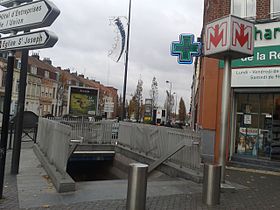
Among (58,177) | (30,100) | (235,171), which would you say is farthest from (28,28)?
(30,100)

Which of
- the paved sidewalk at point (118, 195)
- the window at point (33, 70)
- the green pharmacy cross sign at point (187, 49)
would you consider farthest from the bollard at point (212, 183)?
the window at point (33, 70)

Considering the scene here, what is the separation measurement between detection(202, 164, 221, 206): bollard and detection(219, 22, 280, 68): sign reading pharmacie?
21.8 feet

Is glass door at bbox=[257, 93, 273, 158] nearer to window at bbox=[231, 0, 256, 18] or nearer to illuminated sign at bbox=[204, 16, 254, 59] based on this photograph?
window at bbox=[231, 0, 256, 18]

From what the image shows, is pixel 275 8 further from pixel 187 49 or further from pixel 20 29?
pixel 20 29

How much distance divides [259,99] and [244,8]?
3.61 metres

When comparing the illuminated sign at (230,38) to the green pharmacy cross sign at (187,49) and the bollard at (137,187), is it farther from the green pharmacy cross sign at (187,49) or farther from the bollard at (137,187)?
the green pharmacy cross sign at (187,49)

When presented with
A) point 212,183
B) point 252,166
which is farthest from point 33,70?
point 212,183

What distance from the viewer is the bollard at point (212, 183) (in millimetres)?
6438

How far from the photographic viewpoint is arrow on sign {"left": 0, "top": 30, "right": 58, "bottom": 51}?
6.03m

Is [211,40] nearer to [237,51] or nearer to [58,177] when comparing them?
[237,51]

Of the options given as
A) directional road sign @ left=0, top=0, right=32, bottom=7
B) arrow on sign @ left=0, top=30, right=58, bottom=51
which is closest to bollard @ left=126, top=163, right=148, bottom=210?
arrow on sign @ left=0, top=30, right=58, bottom=51

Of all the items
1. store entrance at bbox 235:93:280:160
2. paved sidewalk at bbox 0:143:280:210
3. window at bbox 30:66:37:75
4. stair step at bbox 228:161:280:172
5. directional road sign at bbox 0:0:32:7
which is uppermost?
window at bbox 30:66:37:75

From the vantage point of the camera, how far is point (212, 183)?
6.45 m

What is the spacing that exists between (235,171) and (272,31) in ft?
16.9
